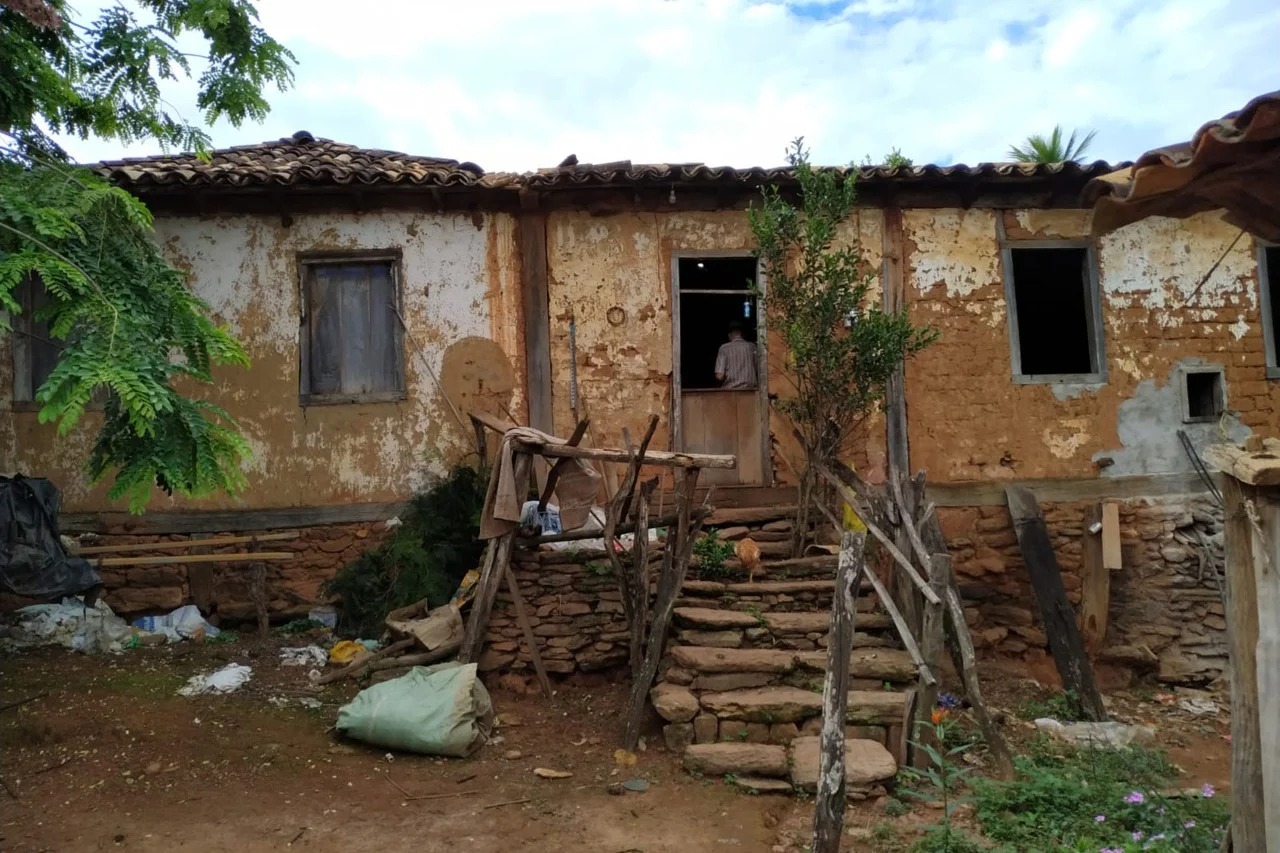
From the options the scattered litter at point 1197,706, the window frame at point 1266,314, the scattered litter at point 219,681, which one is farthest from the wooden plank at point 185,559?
the window frame at point 1266,314

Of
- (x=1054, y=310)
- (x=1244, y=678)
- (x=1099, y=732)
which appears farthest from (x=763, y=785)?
(x=1054, y=310)

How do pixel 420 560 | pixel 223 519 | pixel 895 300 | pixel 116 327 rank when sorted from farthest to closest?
1. pixel 895 300
2. pixel 223 519
3. pixel 420 560
4. pixel 116 327

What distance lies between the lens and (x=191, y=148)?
6.00m

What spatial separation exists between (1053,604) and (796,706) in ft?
10.5

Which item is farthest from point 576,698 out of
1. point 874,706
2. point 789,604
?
point 874,706

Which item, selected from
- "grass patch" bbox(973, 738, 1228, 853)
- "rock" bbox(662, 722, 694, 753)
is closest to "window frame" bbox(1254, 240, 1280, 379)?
"grass patch" bbox(973, 738, 1228, 853)

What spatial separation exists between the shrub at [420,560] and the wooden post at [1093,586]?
544 cm

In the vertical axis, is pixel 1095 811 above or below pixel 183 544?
below

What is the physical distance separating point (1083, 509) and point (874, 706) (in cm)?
371

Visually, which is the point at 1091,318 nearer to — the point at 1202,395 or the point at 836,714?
the point at 1202,395

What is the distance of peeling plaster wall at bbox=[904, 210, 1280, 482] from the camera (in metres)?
7.73

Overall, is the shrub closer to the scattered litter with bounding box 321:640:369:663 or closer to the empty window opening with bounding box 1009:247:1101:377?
the scattered litter with bounding box 321:640:369:663

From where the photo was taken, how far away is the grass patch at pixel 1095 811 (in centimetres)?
365

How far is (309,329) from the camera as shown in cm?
774
